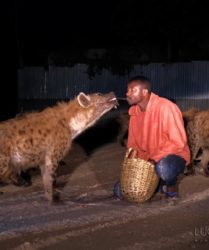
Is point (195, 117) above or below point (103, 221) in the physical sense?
above

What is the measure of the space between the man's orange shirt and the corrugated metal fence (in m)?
12.0

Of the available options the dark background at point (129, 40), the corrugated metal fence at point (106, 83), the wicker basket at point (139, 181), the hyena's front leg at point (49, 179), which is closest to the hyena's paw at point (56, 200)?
the hyena's front leg at point (49, 179)

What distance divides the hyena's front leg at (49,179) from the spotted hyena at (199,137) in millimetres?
2500

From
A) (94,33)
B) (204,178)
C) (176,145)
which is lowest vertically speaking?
(204,178)

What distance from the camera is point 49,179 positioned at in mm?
7250

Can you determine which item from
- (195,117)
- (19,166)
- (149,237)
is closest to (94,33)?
(195,117)

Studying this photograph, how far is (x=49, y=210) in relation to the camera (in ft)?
21.8

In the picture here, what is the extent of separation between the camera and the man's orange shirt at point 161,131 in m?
6.80

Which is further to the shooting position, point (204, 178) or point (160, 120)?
point (204, 178)

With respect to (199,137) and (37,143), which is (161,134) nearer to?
(37,143)

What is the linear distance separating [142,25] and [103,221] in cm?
1717

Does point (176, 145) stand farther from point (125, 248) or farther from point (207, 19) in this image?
point (207, 19)

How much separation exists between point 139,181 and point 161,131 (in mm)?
543

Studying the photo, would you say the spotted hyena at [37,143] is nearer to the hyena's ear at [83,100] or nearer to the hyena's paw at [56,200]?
the hyena's paw at [56,200]
